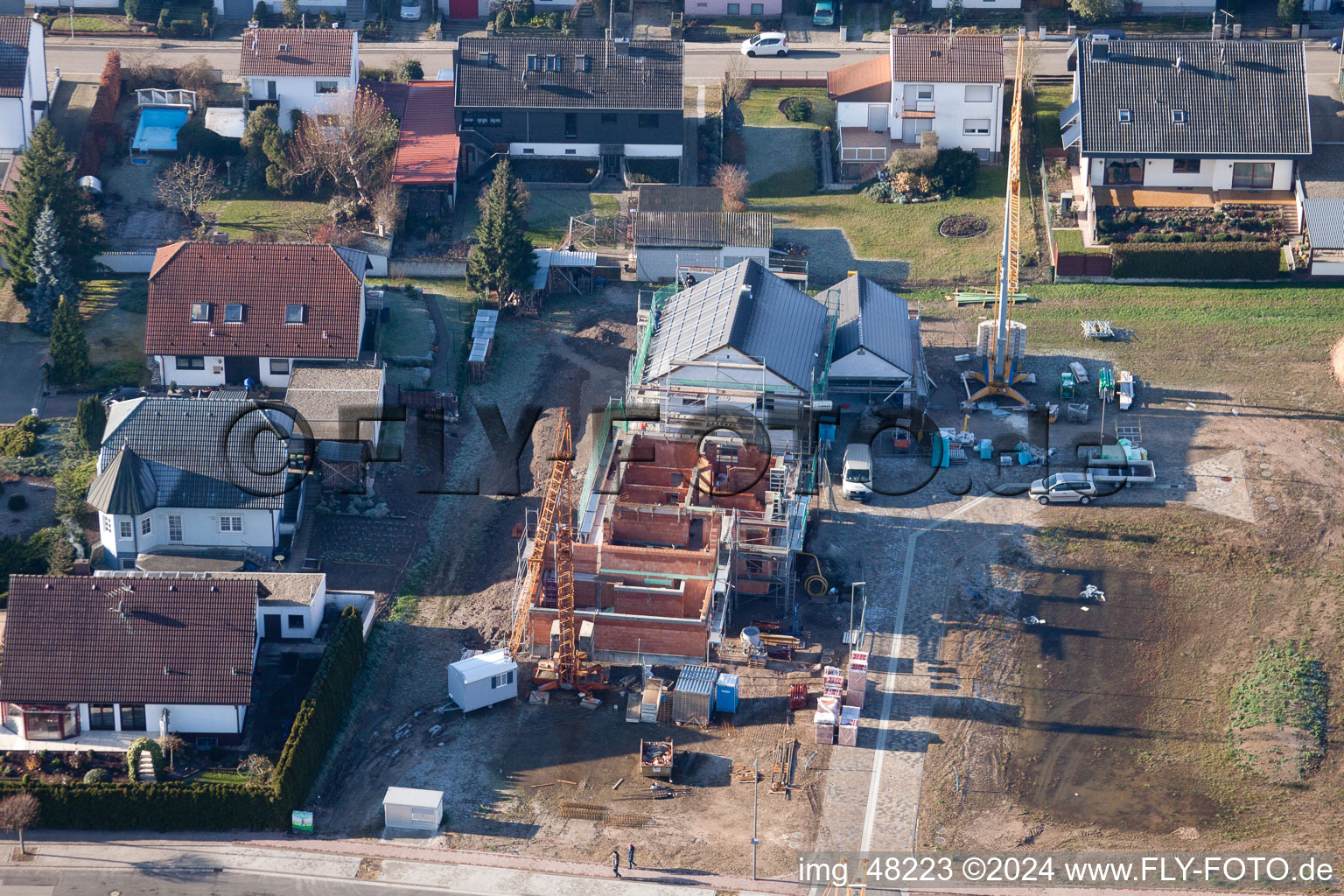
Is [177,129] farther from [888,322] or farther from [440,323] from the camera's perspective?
[888,322]

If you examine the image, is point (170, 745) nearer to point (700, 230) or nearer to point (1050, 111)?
point (700, 230)

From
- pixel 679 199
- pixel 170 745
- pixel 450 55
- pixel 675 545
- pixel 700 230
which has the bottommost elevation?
pixel 170 745

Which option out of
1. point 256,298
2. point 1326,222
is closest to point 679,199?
point 256,298

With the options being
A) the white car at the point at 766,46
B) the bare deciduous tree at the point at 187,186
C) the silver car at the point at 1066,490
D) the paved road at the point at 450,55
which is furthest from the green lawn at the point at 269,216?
the silver car at the point at 1066,490

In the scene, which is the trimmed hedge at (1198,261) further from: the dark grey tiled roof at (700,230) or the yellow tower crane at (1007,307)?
the dark grey tiled roof at (700,230)

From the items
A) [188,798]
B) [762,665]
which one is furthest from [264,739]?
[762,665]
